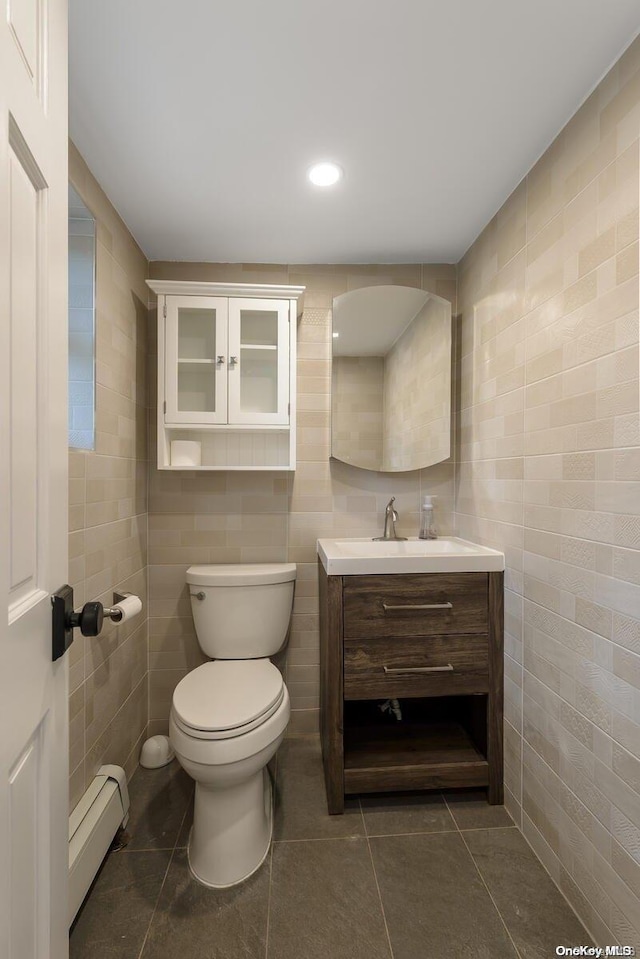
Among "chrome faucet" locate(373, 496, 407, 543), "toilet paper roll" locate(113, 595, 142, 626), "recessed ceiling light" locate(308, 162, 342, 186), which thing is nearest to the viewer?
"toilet paper roll" locate(113, 595, 142, 626)

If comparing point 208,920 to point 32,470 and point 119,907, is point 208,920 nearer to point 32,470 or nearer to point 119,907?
point 119,907

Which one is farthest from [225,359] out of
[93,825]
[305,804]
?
[305,804]

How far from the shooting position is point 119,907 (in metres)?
→ 1.28

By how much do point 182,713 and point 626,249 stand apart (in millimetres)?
1735

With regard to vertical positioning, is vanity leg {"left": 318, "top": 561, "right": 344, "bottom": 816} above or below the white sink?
below

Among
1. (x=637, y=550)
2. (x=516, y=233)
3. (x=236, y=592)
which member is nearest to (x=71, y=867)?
(x=236, y=592)

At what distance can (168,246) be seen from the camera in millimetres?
1992

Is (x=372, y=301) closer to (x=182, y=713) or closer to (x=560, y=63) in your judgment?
(x=560, y=63)

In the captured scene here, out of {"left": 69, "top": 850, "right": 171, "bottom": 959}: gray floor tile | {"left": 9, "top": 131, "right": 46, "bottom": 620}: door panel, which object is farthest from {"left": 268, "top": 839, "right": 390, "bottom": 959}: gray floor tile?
{"left": 9, "top": 131, "right": 46, "bottom": 620}: door panel

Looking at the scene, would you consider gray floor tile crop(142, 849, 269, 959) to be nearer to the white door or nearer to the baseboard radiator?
the baseboard radiator

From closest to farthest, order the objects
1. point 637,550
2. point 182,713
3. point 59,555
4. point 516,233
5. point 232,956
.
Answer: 1. point 59,555
2. point 637,550
3. point 232,956
4. point 182,713
5. point 516,233

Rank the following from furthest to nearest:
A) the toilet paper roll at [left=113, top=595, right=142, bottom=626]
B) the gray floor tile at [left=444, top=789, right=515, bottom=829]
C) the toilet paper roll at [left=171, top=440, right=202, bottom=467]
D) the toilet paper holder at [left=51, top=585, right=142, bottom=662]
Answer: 1. the toilet paper roll at [left=171, top=440, right=202, bottom=467]
2. the gray floor tile at [left=444, top=789, right=515, bottom=829]
3. the toilet paper roll at [left=113, top=595, right=142, bottom=626]
4. the toilet paper holder at [left=51, top=585, right=142, bottom=662]

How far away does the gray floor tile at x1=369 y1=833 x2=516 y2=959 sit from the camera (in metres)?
1.18

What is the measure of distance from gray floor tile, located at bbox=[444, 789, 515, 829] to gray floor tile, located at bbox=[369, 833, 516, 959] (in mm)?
89
